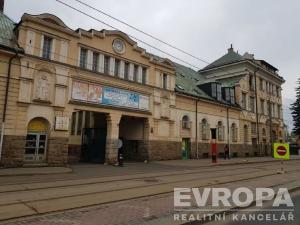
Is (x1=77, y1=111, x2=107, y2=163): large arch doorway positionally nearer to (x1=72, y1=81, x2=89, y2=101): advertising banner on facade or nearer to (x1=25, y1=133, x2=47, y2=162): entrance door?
(x1=72, y1=81, x2=89, y2=101): advertising banner on facade

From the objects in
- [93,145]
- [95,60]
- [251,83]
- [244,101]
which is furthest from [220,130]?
[95,60]

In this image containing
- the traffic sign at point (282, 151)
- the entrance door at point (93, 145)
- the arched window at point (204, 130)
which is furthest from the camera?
the arched window at point (204, 130)

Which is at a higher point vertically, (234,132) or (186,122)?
(186,122)

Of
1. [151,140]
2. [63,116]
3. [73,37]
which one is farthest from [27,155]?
[151,140]

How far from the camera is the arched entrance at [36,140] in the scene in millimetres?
20359

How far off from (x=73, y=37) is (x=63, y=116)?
6.49 m

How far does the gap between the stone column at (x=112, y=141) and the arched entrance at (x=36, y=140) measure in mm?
5611

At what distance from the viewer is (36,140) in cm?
2078

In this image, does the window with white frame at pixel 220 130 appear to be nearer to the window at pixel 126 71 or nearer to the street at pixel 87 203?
the window at pixel 126 71

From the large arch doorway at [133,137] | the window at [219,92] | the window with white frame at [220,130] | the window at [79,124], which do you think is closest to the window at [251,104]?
the window at [219,92]

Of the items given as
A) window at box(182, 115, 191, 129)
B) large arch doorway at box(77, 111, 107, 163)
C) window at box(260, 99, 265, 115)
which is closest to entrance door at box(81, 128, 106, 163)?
large arch doorway at box(77, 111, 107, 163)

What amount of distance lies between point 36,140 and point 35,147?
0.51 meters

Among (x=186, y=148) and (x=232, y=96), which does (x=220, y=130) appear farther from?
(x=186, y=148)

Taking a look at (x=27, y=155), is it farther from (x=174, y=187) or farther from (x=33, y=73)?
(x=174, y=187)
